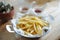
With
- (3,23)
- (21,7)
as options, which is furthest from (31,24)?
(21,7)

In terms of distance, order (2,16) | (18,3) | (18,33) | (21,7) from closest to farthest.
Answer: (18,33)
(2,16)
(21,7)
(18,3)

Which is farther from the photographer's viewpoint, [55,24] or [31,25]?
[55,24]

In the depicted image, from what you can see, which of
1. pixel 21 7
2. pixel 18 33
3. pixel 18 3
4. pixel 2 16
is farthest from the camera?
pixel 18 3

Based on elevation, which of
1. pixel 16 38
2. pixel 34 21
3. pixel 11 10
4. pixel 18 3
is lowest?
pixel 16 38

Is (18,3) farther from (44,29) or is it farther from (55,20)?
(44,29)

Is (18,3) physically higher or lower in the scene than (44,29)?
higher

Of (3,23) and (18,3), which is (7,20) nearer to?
(3,23)

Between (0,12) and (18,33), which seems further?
(0,12)
